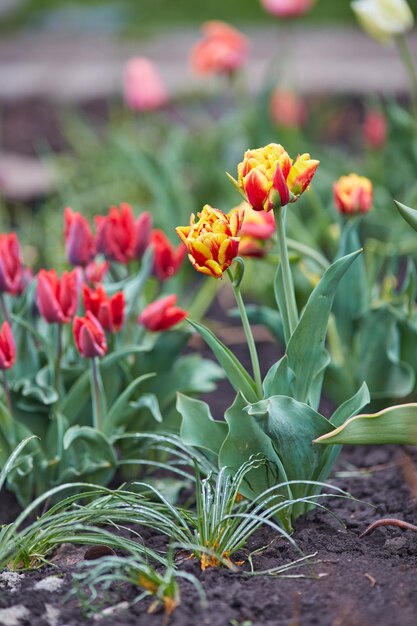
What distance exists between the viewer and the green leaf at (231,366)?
6.19 ft

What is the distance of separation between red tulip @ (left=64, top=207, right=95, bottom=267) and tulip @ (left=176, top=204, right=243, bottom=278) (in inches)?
21.8

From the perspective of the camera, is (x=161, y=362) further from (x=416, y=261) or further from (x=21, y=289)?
(x=416, y=261)

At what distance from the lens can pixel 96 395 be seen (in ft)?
7.00

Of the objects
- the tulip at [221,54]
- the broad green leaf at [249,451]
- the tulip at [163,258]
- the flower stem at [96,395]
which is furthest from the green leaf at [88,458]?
the tulip at [221,54]

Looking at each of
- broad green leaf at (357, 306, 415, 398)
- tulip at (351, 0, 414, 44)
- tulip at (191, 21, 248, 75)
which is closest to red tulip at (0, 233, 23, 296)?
broad green leaf at (357, 306, 415, 398)

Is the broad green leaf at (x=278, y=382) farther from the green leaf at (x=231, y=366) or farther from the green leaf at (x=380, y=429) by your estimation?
the green leaf at (x=380, y=429)

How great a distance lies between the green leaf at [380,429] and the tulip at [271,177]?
1.33ft

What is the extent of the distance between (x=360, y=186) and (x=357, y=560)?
2.90 ft

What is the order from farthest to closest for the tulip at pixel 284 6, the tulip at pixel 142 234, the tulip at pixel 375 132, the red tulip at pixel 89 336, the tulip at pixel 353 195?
the tulip at pixel 375 132 < the tulip at pixel 284 6 < the tulip at pixel 142 234 < the tulip at pixel 353 195 < the red tulip at pixel 89 336

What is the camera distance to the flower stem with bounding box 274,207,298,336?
1.86m

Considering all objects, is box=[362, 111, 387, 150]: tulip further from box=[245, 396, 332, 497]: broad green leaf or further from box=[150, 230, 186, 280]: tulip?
box=[245, 396, 332, 497]: broad green leaf

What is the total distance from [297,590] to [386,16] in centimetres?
203

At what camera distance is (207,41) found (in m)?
3.88

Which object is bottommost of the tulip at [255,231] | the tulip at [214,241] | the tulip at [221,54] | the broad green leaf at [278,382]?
the tulip at [221,54]
